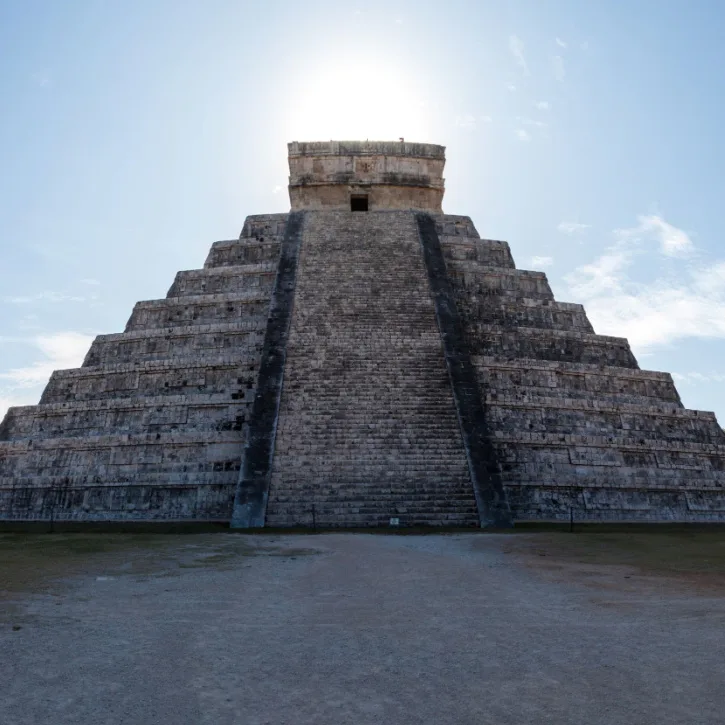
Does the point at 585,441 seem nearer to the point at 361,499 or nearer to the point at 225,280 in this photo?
the point at 361,499

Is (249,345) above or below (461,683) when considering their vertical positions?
above

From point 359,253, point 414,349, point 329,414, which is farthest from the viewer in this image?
point 359,253

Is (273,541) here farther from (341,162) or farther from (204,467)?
(341,162)

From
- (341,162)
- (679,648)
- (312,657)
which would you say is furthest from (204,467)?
(341,162)

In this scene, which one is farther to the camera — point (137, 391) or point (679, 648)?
point (137, 391)

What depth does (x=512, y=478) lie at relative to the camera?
41.7ft

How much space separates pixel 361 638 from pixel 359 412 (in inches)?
330

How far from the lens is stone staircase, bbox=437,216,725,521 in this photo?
42.1 feet

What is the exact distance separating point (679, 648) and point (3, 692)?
3.72 m

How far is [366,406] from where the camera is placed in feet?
41.8

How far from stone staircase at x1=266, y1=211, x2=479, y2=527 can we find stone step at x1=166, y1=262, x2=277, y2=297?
1105mm

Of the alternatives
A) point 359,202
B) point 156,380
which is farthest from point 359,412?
point 359,202

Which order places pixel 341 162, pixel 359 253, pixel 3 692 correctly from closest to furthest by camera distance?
pixel 3 692, pixel 359 253, pixel 341 162

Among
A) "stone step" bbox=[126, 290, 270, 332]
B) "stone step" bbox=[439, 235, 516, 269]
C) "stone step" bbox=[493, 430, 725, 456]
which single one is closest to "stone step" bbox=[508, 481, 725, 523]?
"stone step" bbox=[493, 430, 725, 456]
